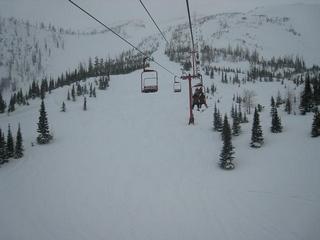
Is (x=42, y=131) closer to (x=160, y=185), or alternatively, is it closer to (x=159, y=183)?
(x=159, y=183)

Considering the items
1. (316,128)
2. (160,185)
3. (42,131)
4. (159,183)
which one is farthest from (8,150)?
(316,128)

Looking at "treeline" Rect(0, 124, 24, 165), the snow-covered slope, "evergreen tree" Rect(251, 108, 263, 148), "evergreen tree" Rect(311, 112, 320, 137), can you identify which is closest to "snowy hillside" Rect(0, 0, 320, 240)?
the snow-covered slope

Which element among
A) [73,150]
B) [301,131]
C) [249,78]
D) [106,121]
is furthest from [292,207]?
[249,78]

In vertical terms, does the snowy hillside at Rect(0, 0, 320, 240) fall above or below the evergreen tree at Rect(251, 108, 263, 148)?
below

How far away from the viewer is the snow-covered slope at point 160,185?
33000 millimetres

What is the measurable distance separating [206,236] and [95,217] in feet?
44.8

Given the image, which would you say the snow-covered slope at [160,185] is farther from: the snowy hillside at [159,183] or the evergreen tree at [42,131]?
the evergreen tree at [42,131]

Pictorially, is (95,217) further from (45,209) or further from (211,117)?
(211,117)

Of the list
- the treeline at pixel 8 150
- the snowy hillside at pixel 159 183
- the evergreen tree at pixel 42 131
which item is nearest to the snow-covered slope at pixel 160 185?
the snowy hillside at pixel 159 183

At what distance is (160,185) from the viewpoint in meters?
Result: 44.2

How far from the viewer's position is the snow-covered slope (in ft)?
108

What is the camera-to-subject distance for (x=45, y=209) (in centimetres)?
3916

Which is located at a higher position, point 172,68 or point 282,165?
point 172,68

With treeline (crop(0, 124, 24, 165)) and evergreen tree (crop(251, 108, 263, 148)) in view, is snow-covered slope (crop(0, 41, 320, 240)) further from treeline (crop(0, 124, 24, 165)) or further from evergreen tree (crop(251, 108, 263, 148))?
treeline (crop(0, 124, 24, 165))
